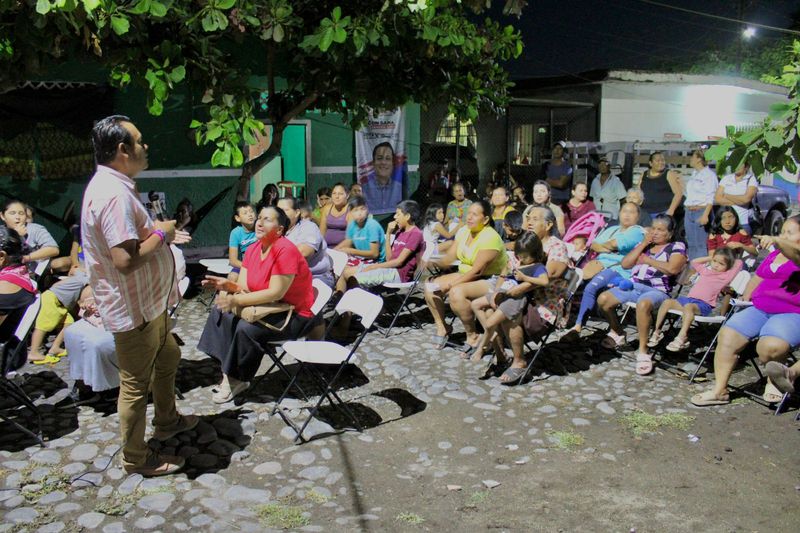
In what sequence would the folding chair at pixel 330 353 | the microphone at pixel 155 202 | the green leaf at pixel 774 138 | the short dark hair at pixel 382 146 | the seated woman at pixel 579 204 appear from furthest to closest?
1. the short dark hair at pixel 382 146
2. the microphone at pixel 155 202
3. the seated woman at pixel 579 204
4. the folding chair at pixel 330 353
5. the green leaf at pixel 774 138

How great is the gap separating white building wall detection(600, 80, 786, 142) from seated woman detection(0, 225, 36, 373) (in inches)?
602

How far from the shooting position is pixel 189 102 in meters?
Answer: 10.9

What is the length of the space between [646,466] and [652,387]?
1529mm

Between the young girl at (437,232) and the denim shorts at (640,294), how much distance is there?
2.10 metres

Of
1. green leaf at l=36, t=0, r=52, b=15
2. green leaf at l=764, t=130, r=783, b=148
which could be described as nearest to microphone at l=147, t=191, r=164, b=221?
green leaf at l=36, t=0, r=52, b=15

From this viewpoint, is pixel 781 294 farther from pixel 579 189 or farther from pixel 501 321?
pixel 579 189

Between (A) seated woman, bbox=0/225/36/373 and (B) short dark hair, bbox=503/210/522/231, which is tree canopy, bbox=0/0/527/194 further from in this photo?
(B) short dark hair, bbox=503/210/522/231

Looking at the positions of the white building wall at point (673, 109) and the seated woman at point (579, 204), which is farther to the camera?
the white building wall at point (673, 109)

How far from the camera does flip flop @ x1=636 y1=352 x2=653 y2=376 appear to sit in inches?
243

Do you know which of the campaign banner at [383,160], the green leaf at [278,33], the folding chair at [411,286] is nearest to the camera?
the green leaf at [278,33]

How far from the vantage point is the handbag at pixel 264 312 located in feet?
17.0

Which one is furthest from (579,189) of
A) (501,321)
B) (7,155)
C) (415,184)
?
(7,155)

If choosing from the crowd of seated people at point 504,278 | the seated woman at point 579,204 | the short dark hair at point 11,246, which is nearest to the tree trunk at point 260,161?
the crowd of seated people at point 504,278

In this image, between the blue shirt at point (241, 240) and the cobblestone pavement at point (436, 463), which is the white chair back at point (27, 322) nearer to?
the cobblestone pavement at point (436, 463)
